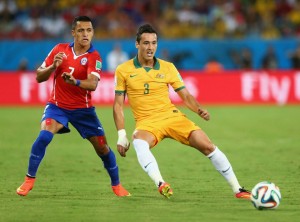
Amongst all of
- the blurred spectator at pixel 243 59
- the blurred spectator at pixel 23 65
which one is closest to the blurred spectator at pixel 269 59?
the blurred spectator at pixel 243 59

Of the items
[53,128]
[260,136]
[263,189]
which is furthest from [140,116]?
[260,136]

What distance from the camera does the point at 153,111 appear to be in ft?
32.2

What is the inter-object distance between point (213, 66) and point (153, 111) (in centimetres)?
1862

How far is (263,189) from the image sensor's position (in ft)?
28.4

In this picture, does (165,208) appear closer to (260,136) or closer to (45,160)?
(45,160)

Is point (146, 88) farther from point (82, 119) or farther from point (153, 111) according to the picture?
point (82, 119)

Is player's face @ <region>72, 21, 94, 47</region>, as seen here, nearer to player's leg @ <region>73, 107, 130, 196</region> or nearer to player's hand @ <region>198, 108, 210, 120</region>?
player's leg @ <region>73, 107, 130, 196</region>

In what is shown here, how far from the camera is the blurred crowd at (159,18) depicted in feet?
97.0

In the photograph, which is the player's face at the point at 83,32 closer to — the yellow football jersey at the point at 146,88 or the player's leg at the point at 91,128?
the yellow football jersey at the point at 146,88

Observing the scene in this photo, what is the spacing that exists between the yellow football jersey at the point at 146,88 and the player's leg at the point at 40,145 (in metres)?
0.90

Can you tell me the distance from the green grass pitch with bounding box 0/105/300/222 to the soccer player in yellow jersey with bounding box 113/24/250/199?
0.53m

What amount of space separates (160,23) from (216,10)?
91.2 inches

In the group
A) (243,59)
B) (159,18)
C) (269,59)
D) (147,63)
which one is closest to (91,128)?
(147,63)

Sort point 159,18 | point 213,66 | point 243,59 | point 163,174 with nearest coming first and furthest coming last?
1. point 163,174
2. point 213,66
3. point 243,59
4. point 159,18
